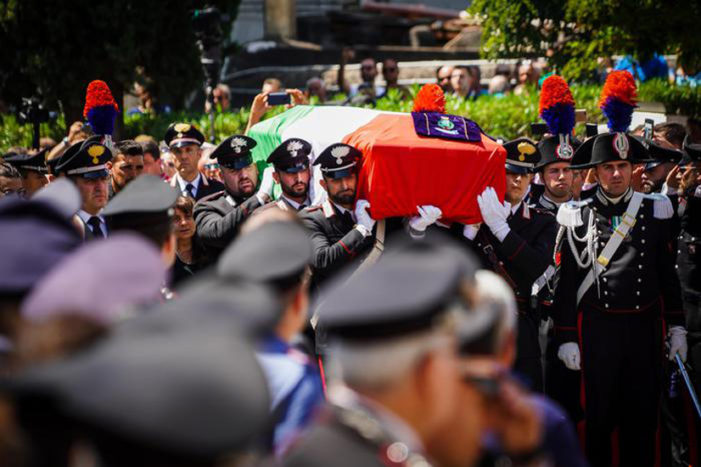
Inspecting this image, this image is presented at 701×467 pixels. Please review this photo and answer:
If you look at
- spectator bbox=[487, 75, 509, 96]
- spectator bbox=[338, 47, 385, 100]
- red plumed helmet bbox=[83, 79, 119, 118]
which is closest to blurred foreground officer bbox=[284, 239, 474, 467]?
red plumed helmet bbox=[83, 79, 119, 118]

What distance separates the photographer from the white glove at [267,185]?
6.59 m

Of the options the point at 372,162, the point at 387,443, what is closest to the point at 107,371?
the point at 387,443

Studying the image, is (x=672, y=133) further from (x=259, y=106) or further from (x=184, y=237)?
(x=184, y=237)

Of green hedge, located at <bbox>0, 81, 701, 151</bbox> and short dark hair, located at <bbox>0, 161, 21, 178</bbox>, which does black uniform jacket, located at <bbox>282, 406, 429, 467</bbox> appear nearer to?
short dark hair, located at <bbox>0, 161, 21, 178</bbox>

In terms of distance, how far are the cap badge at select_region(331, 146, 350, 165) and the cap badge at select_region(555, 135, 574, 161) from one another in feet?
6.32

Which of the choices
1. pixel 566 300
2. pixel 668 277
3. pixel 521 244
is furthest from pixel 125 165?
pixel 668 277

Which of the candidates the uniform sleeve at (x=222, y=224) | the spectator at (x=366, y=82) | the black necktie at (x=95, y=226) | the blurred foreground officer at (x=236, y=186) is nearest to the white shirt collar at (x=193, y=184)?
the blurred foreground officer at (x=236, y=186)

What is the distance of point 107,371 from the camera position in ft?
4.87

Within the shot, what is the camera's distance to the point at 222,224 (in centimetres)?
617

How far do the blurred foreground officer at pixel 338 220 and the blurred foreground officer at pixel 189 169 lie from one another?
66.9 inches

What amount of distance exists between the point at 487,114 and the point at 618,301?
4.78 metres

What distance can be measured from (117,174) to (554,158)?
3185 millimetres

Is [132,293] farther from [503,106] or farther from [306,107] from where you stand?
→ [503,106]

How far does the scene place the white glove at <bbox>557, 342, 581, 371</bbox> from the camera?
Answer: 239 inches
